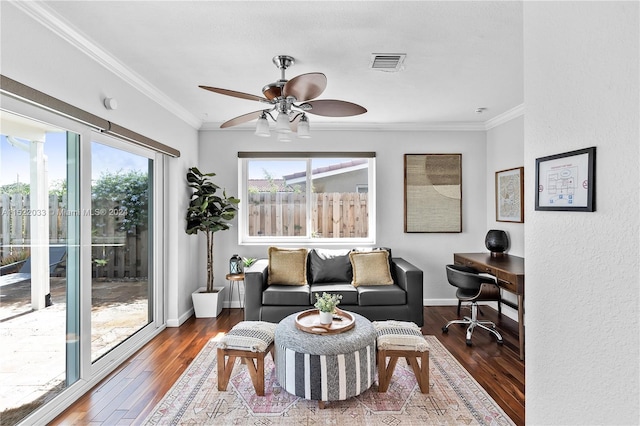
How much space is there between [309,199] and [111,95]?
2.71m

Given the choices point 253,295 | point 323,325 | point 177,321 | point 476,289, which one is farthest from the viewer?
point 177,321

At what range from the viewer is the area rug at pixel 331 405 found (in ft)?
7.39

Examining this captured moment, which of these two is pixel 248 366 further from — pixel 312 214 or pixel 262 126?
pixel 312 214

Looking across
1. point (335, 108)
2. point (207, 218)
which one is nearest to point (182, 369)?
point (207, 218)

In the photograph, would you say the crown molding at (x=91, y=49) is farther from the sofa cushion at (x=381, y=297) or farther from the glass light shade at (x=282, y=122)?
the sofa cushion at (x=381, y=297)

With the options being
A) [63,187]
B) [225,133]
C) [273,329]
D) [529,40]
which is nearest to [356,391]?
[273,329]

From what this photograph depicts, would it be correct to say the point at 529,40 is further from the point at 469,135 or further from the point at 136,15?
the point at 469,135

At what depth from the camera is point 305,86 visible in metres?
2.15

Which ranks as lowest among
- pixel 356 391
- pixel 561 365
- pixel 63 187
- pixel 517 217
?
pixel 356 391

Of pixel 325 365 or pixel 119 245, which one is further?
pixel 119 245

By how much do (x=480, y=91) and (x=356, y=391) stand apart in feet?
9.68

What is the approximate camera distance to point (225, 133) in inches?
188

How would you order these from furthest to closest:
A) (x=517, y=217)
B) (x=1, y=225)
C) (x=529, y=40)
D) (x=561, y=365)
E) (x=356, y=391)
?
(x=517, y=217), (x=356, y=391), (x=1, y=225), (x=529, y=40), (x=561, y=365)

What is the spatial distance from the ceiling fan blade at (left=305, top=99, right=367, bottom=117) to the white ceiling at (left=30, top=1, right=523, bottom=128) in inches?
15.1
